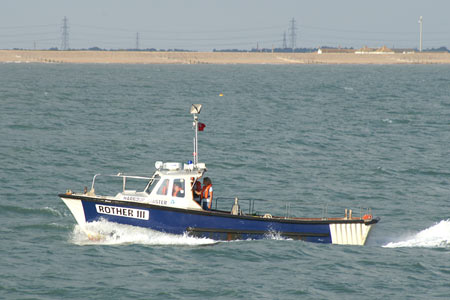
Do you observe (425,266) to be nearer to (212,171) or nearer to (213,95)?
(212,171)

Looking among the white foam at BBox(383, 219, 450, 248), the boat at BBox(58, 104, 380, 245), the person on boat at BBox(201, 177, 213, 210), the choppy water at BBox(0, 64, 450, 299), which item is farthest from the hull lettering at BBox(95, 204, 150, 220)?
the white foam at BBox(383, 219, 450, 248)

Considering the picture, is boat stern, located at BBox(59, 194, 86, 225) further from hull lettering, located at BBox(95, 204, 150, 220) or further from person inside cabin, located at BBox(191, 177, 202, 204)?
person inside cabin, located at BBox(191, 177, 202, 204)

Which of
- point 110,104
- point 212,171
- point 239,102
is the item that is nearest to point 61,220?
point 212,171

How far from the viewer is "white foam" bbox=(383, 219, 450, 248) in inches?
964

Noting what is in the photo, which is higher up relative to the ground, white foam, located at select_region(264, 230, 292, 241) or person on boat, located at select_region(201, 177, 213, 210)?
person on boat, located at select_region(201, 177, 213, 210)

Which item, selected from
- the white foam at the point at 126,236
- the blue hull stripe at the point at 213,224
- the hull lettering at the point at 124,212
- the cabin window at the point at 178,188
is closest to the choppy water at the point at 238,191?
the white foam at the point at 126,236

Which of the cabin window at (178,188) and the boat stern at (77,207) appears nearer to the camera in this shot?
the cabin window at (178,188)

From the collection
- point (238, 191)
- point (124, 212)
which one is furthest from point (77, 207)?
point (238, 191)

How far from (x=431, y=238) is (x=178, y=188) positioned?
9.28 meters

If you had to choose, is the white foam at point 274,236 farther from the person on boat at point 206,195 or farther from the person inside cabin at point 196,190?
the person inside cabin at point 196,190

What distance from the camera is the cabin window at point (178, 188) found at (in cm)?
2308

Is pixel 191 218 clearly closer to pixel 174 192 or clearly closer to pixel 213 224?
pixel 213 224

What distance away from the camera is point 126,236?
23.5 m

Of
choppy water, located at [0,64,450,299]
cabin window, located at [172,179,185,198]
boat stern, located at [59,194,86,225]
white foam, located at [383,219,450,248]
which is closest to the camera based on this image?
choppy water, located at [0,64,450,299]
